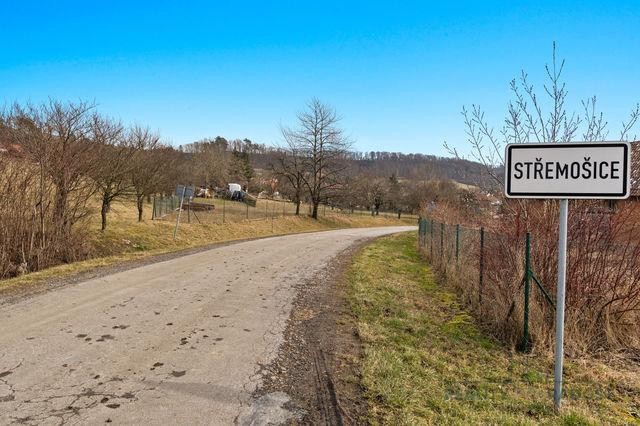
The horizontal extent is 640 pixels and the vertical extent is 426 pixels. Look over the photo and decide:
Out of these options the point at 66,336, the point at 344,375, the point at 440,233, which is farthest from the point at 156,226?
the point at 344,375

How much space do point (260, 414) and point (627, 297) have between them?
5206mm

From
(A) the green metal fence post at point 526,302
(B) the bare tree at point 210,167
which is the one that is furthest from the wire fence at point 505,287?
(B) the bare tree at point 210,167

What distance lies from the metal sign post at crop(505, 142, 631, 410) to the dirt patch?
76.0 inches

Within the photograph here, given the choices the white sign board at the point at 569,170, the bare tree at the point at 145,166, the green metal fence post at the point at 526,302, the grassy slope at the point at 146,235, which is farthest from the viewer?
the bare tree at the point at 145,166

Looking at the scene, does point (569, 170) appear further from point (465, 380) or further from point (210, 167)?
point (210, 167)

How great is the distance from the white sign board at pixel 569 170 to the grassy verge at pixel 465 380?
194 centimetres

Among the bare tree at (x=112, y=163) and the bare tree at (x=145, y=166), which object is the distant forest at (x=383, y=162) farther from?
the bare tree at (x=112, y=163)

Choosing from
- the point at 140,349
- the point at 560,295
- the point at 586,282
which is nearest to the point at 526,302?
the point at 586,282

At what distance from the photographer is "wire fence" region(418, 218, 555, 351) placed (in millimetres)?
5477

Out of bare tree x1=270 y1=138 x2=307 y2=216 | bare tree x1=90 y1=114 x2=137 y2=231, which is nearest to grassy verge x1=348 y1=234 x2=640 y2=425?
bare tree x1=90 y1=114 x2=137 y2=231

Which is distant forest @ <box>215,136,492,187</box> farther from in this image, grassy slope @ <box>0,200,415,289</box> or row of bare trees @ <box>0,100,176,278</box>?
row of bare trees @ <box>0,100,176,278</box>

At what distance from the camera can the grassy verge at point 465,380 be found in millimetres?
3547

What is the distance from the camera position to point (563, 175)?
3.46 meters

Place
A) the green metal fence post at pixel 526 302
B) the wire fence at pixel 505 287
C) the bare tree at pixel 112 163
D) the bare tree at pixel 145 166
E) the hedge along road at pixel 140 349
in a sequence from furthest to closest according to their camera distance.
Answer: the bare tree at pixel 145 166
the bare tree at pixel 112 163
the wire fence at pixel 505 287
the green metal fence post at pixel 526 302
the hedge along road at pixel 140 349
